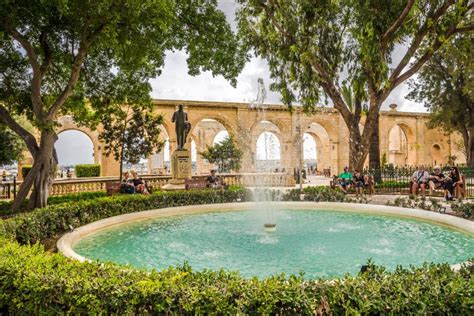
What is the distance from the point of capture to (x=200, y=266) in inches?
179

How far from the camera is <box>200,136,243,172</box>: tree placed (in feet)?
70.1

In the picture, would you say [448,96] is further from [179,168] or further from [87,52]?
[87,52]

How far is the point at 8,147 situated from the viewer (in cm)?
1496

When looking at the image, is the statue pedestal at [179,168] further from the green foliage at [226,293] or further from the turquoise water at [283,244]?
the green foliage at [226,293]

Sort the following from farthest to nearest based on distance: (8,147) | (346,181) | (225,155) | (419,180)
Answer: (225,155)
(8,147)
(346,181)
(419,180)

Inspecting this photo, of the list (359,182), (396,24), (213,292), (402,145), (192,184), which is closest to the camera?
(213,292)

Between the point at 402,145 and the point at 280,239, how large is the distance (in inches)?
1378

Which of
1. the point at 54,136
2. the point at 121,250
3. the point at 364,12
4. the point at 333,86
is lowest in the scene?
the point at 121,250

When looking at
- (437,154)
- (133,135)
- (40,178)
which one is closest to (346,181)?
(133,135)

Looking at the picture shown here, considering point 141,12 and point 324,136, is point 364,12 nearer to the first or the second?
point 141,12

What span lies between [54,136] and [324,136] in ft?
94.4

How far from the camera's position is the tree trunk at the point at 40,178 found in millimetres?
8445

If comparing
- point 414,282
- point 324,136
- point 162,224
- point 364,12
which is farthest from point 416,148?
point 414,282

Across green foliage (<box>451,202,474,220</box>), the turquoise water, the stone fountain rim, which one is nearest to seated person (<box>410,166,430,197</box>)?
the stone fountain rim
